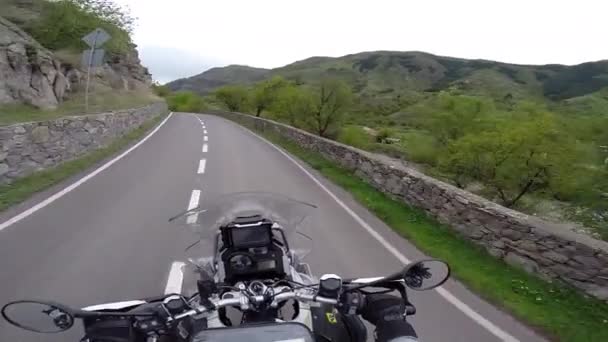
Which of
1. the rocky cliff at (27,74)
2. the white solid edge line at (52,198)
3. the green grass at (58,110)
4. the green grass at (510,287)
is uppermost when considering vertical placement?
the rocky cliff at (27,74)

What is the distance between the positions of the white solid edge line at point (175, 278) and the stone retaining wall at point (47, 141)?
5.98 m

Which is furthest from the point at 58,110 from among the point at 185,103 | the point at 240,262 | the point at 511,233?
the point at 185,103

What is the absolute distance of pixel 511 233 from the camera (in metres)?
6.77

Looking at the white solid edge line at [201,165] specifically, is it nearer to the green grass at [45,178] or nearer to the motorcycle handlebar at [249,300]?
the green grass at [45,178]

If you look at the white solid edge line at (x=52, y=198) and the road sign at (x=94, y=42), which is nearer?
the white solid edge line at (x=52, y=198)

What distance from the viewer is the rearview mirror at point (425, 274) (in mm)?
2406

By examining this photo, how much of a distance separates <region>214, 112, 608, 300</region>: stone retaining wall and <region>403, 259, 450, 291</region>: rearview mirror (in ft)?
12.4

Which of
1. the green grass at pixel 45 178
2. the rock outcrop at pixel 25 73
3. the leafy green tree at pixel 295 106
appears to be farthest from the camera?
the leafy green tree at pixel 295 106

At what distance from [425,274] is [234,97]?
2910 inches

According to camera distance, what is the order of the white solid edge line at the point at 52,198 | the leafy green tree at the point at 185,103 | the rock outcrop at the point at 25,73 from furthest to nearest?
the leafy green tree at the point at 185,103, the rock outcrop at the point at 25,73, the white solid edge line at the point at 52,198

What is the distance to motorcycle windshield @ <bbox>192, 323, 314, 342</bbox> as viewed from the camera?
180 cm

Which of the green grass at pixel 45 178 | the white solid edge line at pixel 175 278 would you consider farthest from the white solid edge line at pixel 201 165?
the white solid edge line at pixel 175 278

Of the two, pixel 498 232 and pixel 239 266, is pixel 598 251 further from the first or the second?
pixel 239 266

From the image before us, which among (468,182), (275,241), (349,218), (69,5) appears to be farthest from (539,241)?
(69,5)
